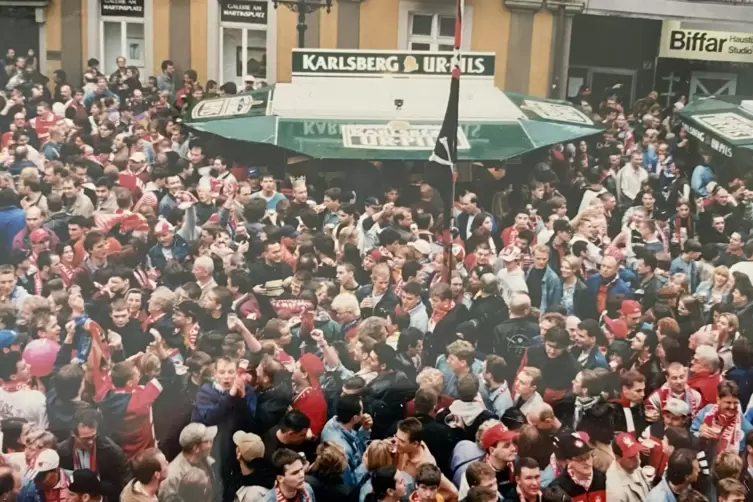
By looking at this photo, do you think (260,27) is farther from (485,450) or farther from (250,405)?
(485,450)

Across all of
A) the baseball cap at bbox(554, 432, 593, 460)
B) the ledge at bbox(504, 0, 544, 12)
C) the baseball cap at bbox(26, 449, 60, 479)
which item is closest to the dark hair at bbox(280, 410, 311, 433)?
the baseball cap at bbox(26, 449, 60, 479)

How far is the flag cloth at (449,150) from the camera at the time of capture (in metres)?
3.87

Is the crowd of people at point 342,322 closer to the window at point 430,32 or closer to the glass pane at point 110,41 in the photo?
the glass pane at point 110,41

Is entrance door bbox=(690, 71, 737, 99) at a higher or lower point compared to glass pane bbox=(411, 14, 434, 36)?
lower

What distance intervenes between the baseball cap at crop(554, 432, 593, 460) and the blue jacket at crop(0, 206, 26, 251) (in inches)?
78.4

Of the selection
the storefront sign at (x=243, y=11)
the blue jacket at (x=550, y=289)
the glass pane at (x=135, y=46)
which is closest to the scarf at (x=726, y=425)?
the blue jacket at (x=550, y=289)

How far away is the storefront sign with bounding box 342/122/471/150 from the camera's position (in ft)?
12.8

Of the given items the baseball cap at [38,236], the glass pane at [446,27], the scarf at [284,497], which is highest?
the glass pane at [446,27]

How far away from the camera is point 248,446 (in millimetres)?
3734

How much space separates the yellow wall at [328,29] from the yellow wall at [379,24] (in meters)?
0.09

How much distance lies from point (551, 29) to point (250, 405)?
166 centimetres

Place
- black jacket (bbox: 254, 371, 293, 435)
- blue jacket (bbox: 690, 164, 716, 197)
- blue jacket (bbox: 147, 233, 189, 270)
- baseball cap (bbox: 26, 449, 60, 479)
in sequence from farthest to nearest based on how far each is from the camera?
blue jacket (bbox: 690, 164, 716, 197) < blue jacket (bbox: 147, 233, 189, 270) < black jacket (bbox: 254, 371, 293, 435) < baseball cap (bbox: 26, 449, 60, 479)

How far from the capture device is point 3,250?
12.5 ft

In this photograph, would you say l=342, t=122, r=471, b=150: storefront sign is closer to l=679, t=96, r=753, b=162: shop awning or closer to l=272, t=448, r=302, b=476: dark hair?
l=679, t=96, r=753, b=162: shop awning
